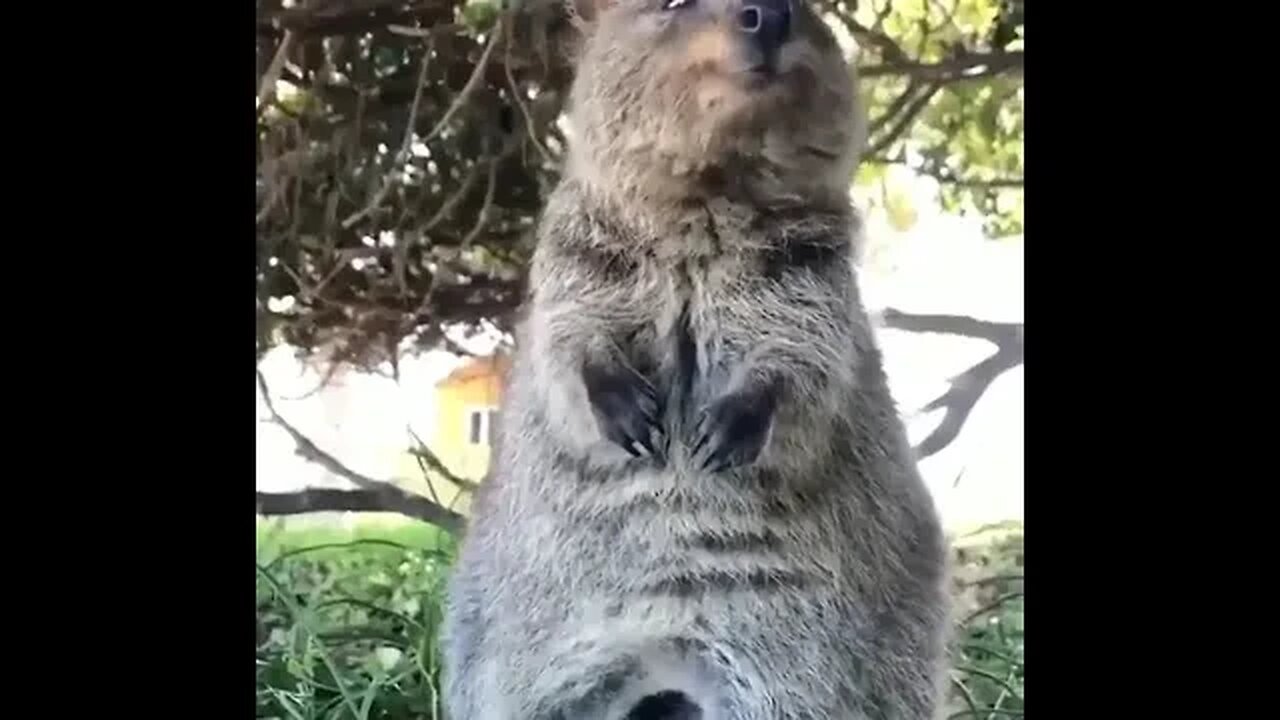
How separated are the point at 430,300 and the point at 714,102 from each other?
0.42 meters

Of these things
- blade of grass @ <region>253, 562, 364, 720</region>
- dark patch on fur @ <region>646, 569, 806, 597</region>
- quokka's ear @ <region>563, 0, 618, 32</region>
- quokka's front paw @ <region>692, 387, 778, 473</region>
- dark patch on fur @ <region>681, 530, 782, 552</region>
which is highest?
quokka's ear @ <region>563, 0, 618, 32</region>

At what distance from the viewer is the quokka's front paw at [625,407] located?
62.0 inches

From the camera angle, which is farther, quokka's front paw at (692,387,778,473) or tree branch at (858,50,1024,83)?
tree branch at (858,50,1024,83)

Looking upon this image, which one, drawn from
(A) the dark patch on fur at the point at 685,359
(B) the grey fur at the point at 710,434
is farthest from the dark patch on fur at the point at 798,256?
(A) the dark patch on fur at the point at 685,359

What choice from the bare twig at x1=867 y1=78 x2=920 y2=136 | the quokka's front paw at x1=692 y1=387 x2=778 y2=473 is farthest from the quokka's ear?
the quokka's front paw at x1=692 y1=387 x2=778 y2=473

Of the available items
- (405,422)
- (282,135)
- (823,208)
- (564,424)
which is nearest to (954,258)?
(823,208)

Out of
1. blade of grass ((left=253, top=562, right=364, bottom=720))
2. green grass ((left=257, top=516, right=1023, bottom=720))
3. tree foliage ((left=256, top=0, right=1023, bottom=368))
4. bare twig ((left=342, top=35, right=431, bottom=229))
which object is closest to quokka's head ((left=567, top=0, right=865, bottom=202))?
tree foliage ((left=256, top=0, right=1023, bottom=368))

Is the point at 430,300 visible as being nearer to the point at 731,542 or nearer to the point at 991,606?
the point at 731,542

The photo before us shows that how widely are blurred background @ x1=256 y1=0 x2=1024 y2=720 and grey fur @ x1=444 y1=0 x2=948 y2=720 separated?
97 mm

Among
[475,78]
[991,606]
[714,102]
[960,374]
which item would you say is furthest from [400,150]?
[991,606]

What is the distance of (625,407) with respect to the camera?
1.57 metres

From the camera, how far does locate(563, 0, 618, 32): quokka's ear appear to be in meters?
1.66

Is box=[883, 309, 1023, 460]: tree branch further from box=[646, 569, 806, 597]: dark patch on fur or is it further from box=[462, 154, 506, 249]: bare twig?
box=[462, 154, 506, 249]: bare twig

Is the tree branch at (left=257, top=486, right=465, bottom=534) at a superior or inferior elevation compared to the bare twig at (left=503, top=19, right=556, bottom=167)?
inferior
